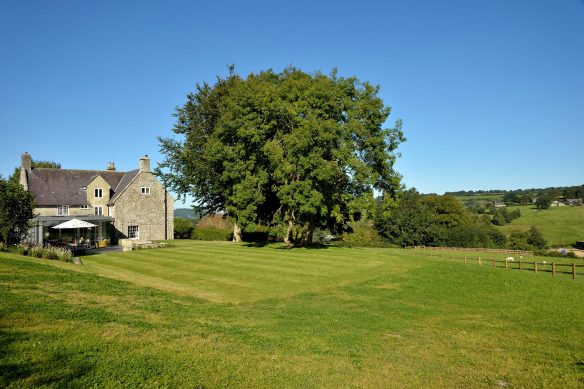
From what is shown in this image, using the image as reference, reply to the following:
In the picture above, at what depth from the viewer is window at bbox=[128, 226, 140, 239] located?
48.8 m

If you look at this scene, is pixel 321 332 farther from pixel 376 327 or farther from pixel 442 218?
pixel 442 218

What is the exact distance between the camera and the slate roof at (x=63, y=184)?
44.6 meters

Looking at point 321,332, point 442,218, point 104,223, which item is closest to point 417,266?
point 321,332

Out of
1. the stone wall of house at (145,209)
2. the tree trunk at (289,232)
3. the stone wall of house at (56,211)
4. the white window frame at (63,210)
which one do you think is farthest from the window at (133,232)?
the tree trunk at (289,232)

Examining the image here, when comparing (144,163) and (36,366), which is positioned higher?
(144,163)

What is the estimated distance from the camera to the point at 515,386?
306 inches

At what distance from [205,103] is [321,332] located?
39.1m

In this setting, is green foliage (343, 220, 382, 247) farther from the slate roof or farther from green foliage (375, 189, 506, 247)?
the slate roof

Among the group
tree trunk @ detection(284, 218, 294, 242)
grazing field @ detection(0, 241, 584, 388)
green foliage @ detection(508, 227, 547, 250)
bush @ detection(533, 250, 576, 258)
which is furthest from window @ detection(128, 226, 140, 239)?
green foliage @ detection(508, 227, 547, 250)

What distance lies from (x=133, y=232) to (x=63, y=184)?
9652 millimetres

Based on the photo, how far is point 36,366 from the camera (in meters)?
6.65

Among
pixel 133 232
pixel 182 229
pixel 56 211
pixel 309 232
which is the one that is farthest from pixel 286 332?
pixel 182 229

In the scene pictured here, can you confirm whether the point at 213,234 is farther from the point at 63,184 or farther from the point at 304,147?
the point at 304,147

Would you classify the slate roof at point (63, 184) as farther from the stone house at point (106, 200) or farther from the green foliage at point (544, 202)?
the green foliage at point (544, 202)
